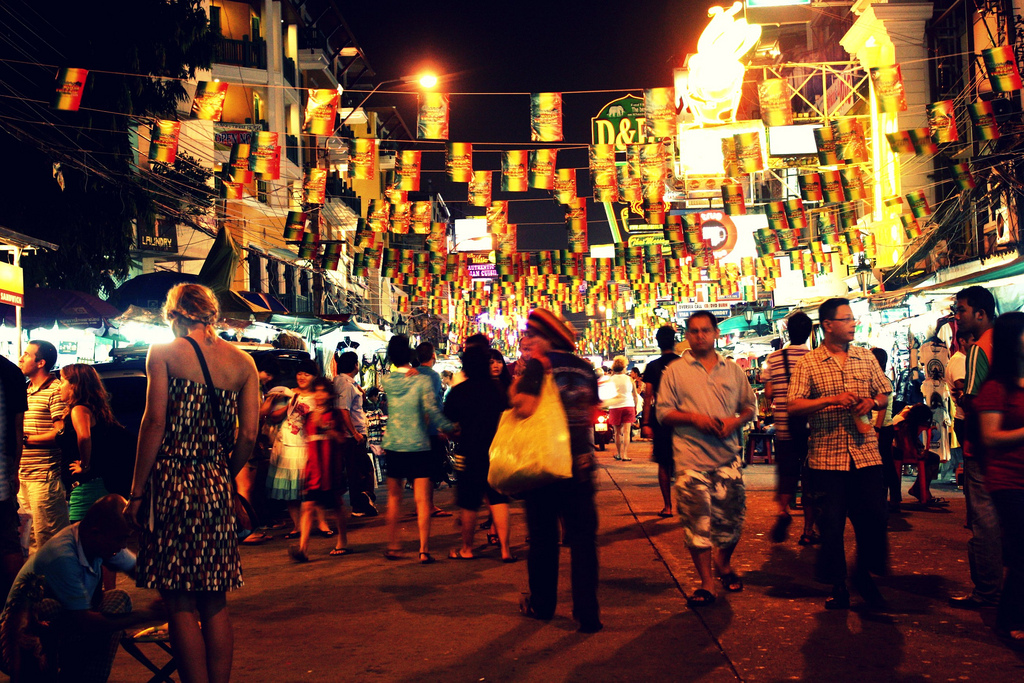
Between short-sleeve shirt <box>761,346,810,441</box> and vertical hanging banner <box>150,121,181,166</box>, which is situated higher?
vertical hanging banner <box>150,121,181,166</box>

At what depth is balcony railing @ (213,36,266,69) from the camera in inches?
1254

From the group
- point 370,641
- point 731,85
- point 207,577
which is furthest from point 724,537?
point 731,85

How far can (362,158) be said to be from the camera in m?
15.2

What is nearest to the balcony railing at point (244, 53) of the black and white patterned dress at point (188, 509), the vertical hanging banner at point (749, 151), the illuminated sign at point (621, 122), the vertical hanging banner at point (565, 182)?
the illuminated sign at point (621, 122)

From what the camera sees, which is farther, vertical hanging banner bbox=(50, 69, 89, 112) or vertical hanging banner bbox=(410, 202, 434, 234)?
vertical hanging banner bbox=(410, 202, 434, 234)

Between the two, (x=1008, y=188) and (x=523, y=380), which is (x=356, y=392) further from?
(x=1008, y=188)

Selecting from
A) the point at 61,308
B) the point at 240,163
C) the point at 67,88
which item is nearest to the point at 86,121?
the point at 240,163

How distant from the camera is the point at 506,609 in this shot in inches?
247

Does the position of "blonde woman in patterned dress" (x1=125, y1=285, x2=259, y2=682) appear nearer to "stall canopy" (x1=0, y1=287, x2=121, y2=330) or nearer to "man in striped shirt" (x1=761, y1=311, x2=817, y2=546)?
"man in striped shirt" (x1=761, y1=311, x2=817, y2=546)

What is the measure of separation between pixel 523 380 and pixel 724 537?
1962 millimetres

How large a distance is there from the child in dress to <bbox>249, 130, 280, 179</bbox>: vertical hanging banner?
6600mm

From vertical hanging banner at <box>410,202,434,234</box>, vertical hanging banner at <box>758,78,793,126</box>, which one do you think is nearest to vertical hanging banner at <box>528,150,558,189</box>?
vertical hanging banner at <box>758,78,793,126</box>

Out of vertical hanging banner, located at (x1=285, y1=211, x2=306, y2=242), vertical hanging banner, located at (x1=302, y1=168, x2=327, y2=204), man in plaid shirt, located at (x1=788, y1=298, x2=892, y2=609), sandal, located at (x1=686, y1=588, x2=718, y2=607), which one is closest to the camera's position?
man in plaid shirt, located at (x1=788, y1=298, x2=892, y2=609)

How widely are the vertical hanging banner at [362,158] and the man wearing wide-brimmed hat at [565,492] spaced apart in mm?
9941
